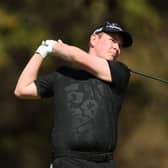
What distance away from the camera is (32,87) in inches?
160

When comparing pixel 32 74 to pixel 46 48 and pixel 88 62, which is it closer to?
pixel 46 48

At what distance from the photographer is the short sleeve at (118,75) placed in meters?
3.99

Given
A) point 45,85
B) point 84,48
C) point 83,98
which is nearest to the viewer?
point 83,98

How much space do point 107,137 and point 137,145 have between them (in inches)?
229

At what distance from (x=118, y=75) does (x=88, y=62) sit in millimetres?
153

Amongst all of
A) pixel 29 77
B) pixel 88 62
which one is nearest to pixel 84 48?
pixel 29 77

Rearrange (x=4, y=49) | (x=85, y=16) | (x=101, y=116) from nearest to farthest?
(x=101, y=116), (x=4, y=49), (x=85, y=16)

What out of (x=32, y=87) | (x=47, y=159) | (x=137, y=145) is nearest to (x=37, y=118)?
(x=47, y=159)

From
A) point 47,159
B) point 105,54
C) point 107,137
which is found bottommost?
point 47,159

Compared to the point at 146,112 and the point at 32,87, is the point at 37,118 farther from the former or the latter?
the point at 32,87

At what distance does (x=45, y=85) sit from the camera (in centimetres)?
405

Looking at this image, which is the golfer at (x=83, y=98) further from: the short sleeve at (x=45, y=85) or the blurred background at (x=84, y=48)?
the blurred background at (x=84, y=48)

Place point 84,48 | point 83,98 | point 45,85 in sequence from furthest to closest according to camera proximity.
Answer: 1. point 84,48
2. point 45,85
3. point 83,98

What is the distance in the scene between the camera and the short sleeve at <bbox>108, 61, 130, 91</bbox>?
3.99 meters
